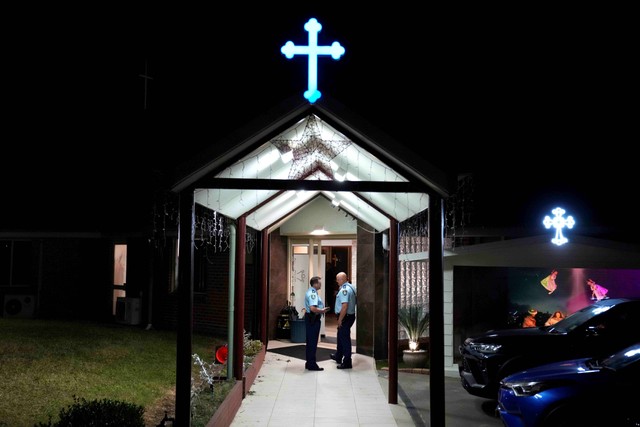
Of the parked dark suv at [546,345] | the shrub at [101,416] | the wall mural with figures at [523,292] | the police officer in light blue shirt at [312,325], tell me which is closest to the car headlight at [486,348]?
the parked dark suv at [546,345]

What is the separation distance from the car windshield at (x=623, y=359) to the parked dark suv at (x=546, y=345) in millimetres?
2054

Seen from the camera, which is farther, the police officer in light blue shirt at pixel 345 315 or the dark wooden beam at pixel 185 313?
the police officer in light blue shirt at pixel 345 315

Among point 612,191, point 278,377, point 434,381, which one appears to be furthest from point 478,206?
point 434,381

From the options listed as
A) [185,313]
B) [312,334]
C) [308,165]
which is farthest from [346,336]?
[185,313]

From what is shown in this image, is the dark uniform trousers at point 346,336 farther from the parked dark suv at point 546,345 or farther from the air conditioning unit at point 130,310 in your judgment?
the air conditioning unit at point 130,310

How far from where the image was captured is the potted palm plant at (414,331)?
11414 millimetres

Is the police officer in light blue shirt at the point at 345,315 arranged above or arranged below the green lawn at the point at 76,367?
above

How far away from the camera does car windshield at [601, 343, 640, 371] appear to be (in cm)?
612

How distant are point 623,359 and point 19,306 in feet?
55.7

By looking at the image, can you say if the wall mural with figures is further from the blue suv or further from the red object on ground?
the blue suv

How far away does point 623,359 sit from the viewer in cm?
624

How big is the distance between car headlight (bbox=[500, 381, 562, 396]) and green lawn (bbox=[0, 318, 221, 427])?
484 cm

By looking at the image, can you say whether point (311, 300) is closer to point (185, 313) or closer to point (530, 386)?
point (530, 386)

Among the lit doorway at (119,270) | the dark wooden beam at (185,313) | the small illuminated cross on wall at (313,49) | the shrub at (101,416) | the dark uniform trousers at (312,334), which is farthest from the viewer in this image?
the lit doorway at (119,270)
